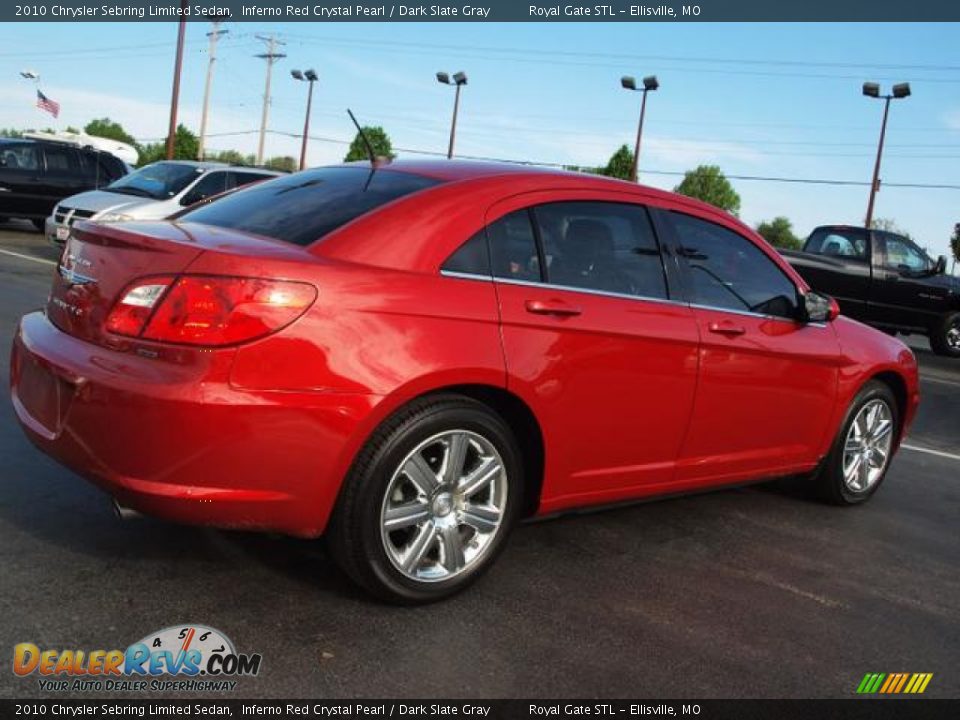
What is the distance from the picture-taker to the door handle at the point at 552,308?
3516 millimetres

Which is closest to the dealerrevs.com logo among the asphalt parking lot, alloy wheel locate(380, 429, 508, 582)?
the asphalt parking lot

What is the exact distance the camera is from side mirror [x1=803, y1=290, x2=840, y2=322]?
4.75m

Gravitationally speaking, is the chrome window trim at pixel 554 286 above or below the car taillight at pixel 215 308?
above

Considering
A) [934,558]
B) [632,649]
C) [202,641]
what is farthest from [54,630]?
[934,558]

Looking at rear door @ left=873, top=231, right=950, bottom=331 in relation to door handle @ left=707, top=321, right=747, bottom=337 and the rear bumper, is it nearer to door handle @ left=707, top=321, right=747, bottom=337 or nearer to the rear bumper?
door handle @ left=707, top=321, right=747, bottom=337

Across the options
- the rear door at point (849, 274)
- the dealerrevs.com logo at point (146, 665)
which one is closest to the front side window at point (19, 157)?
the rear door at point (849, 274)

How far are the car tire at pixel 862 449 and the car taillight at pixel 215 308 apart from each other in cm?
335

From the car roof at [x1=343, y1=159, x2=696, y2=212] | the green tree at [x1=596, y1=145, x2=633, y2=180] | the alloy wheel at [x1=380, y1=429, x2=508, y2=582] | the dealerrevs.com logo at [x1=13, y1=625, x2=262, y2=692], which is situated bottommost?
the dealerrevs.com logo at [x1=13, y1=625, x2=262, y2=692]

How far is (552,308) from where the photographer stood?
3.57 m

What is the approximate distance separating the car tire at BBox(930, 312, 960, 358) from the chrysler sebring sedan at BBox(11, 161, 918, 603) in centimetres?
1250

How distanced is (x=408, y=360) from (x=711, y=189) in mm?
101220

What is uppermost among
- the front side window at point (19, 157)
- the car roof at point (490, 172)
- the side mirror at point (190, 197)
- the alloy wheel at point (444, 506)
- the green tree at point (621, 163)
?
the green tree at point (621, 163)

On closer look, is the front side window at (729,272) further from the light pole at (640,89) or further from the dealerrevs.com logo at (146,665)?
the light pole at (640,89)

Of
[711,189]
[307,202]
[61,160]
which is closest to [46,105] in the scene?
[61,160]
